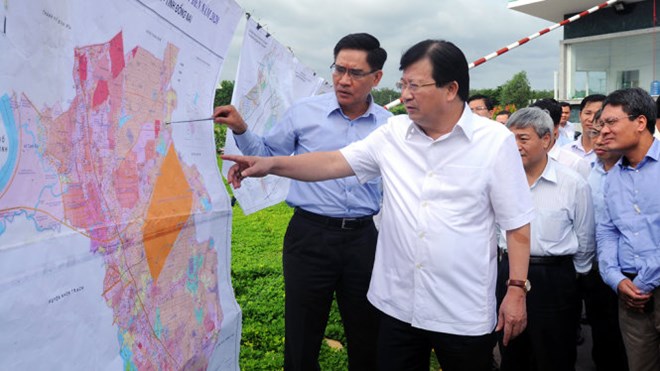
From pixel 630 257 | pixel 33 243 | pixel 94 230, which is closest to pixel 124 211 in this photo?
pixel 94 230

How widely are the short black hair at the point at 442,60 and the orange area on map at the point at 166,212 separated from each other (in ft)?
2.98

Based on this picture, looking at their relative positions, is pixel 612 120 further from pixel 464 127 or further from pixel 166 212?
pixel 166 212

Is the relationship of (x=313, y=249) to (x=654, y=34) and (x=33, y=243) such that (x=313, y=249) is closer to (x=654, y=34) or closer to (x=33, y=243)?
(x=33, y=243)

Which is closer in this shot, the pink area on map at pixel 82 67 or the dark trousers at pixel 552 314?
the pink area on map at pixel 82 67

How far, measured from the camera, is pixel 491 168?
1879 mm

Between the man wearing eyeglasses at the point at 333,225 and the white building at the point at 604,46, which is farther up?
the white building at the point at 604,46

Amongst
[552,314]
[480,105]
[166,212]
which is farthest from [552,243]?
[480,105]

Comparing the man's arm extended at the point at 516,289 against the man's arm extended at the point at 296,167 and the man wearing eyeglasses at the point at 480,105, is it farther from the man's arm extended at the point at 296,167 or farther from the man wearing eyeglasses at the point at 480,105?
the man wearing eyeglasses at the point at 480,105

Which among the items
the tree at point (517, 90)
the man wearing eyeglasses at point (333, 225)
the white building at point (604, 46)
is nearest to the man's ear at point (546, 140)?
the man wearing eyeglasses at point (333, 225)

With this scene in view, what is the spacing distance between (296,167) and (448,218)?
2.09 ft

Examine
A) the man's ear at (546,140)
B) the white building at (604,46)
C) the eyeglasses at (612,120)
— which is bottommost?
the man's ear at (546,140)

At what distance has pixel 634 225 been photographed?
2586 mm

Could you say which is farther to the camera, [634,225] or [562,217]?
[562,217]

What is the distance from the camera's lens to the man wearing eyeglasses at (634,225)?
2.52m
